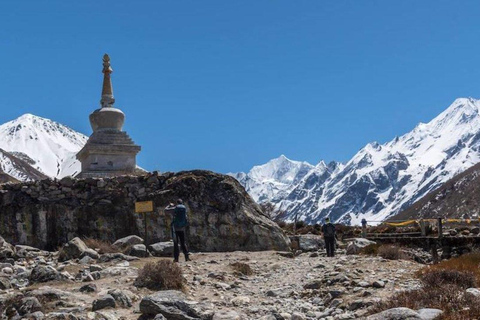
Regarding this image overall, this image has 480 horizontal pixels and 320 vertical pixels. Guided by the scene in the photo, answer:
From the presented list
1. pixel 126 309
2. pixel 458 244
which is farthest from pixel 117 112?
pixel 126 309

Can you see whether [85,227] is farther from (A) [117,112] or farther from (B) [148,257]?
(A) [117,112]

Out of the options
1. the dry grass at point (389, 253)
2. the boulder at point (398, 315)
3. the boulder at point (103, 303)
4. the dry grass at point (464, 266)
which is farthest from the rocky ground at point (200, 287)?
the boulder at point (398, 315)

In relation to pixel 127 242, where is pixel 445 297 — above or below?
below

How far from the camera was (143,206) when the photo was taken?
2031cm

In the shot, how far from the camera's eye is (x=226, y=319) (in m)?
11.4

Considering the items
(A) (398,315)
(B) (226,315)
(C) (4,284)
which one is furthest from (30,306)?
(A) (398,315)

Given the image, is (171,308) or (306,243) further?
(306,243)

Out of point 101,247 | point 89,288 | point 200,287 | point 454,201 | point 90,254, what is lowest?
point 200,287

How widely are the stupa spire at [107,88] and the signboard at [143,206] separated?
76.8ft

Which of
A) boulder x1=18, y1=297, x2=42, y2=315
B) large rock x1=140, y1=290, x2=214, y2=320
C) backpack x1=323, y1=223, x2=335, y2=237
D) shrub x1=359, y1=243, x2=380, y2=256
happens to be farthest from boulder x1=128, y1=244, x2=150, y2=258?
shrub x1=359, y1=243, x2=380, y2=256

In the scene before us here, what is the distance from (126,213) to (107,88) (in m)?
22.7

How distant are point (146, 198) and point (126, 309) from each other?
1072cm

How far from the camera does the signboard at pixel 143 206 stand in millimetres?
20125

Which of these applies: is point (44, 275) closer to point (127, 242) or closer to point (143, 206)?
point (127, 242)
